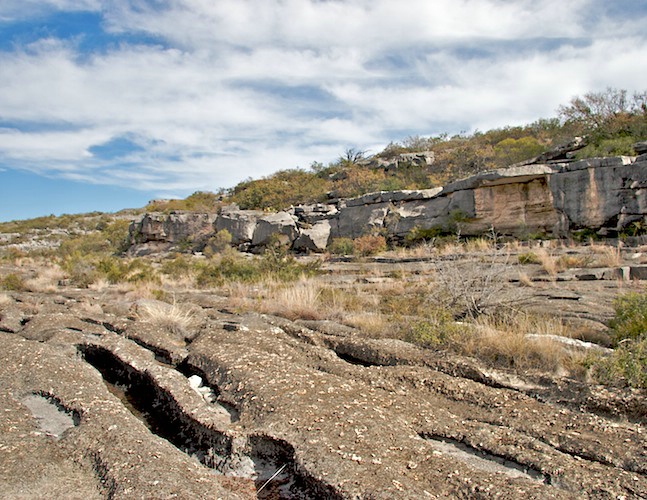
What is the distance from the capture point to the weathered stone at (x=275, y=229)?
25.4 meters

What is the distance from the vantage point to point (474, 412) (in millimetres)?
3949

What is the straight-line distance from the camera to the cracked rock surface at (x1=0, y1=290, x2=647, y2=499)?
2766 mm

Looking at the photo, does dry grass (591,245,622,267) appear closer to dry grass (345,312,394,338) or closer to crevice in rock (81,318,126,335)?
dry grass (345,312,394,338)

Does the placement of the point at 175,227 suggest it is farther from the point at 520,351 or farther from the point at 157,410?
the point at 520,351

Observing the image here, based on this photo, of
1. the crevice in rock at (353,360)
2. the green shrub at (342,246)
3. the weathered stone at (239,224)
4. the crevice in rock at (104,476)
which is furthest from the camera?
the weathered stone at (239,224)

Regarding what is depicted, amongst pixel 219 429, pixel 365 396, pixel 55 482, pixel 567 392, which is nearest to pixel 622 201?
pixel 567 392

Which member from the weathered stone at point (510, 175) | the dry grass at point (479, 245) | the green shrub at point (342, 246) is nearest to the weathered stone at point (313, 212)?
the green shrub at point (342, 246)

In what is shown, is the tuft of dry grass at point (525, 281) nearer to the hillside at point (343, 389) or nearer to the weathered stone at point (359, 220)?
the hillside at point (343, 389)

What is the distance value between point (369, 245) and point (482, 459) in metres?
18.3

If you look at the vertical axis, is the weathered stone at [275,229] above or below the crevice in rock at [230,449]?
above

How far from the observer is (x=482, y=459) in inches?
125

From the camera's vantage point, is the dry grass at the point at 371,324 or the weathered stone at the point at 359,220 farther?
the weathered stone at the point at 359,220

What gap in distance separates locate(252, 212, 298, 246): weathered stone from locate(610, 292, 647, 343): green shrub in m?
19.8

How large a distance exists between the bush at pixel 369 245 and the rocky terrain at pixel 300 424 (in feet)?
49.3
